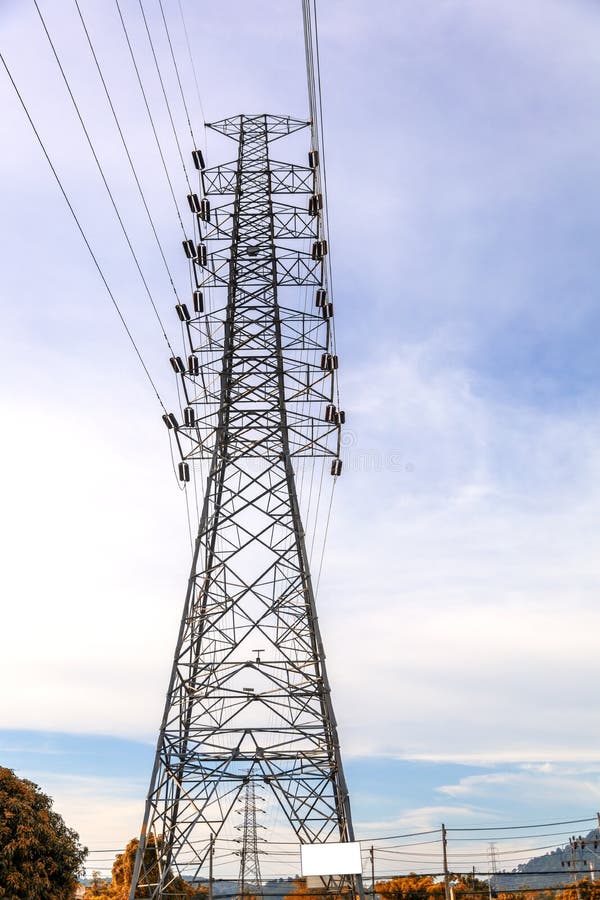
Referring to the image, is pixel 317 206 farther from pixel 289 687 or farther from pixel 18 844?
pixel 18 844

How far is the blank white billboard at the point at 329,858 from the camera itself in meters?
15.2

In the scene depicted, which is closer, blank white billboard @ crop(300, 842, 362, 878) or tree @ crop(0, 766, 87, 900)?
blank white billboard @ crop(300, 842, 362, 878)

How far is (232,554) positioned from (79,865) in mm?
7867

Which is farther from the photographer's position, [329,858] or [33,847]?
[33,847]

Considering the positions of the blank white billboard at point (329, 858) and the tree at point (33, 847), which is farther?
the tree at point (33, 847)

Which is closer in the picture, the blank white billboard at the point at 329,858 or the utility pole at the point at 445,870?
the blank white billboard at the point at 329,858

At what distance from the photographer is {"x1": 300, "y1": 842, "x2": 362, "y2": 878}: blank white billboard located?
599 inches

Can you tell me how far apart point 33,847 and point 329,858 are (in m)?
6.69

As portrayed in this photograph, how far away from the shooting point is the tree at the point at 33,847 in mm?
17094

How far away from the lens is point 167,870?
15375 mm

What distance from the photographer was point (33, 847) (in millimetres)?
17734

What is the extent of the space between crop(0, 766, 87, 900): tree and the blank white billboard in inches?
242

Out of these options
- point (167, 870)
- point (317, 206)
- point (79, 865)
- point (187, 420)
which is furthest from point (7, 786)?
point (317, 206)

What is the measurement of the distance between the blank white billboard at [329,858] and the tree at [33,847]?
242 inches
